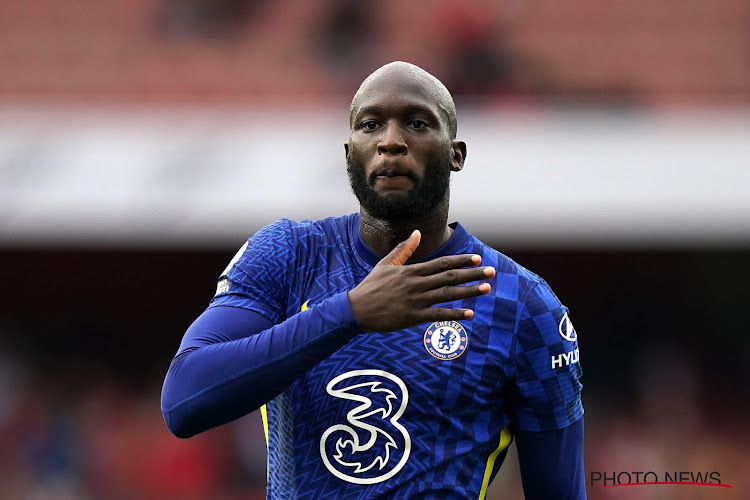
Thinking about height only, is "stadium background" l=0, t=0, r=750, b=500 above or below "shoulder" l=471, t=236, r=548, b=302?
above

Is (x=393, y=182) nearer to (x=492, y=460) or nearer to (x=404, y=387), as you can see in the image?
(x=404, y=387)

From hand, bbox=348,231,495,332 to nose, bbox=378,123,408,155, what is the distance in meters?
0.44

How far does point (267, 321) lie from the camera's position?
2684mm

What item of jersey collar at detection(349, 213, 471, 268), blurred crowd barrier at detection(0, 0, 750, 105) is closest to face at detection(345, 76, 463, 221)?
jersey collar at detection(349, 213, 471, 268)

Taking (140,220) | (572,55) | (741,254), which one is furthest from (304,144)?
(741,254)

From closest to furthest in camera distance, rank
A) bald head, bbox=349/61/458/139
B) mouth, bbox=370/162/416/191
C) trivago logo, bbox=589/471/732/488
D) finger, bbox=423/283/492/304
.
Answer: finger, bbox=423/283/492/304
mouth, bbox=370/162/416/191
bald head, bbox=349/61/458/139
trivago logo, bbox=589/471/732/488

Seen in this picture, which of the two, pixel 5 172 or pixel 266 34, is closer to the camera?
pixel 5 172

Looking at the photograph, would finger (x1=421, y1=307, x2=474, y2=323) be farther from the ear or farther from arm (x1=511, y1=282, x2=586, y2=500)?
the ear

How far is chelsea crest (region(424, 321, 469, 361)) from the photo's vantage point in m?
2.75

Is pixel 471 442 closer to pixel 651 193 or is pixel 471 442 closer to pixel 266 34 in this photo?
pixel 651 193

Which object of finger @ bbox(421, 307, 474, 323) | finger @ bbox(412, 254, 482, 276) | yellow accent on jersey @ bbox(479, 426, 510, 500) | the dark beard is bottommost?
yellow accent on jersey @ bbox(479, 426, 510, 500)

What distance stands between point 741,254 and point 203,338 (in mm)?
9870

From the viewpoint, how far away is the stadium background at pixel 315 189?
945 cm

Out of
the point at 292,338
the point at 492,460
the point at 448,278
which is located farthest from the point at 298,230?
the point at 492,460
